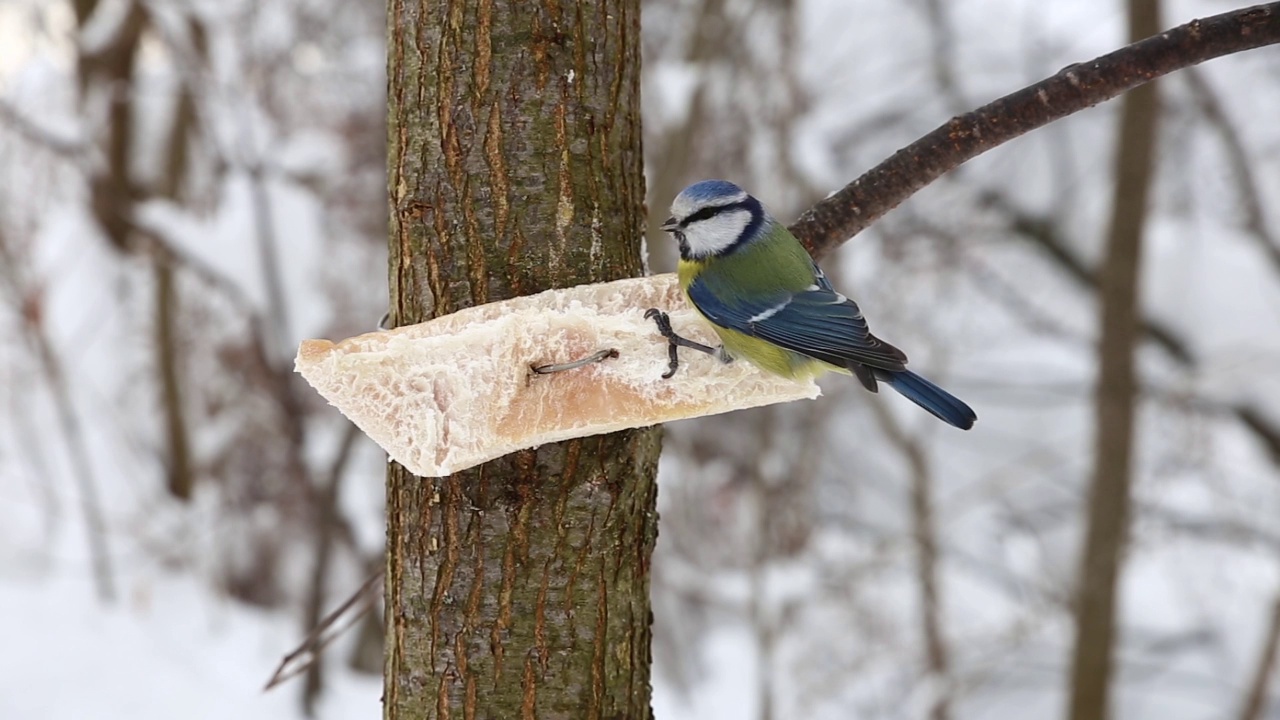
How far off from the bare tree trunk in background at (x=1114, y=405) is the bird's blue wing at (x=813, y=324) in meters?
2.35

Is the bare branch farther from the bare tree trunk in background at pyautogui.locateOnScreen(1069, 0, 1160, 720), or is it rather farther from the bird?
the bare tree trunk in background at pyautogui.locateOnScreen(1069, 0, 1160, 720)

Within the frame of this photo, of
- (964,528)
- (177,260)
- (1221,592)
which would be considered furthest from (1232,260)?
(177,260)

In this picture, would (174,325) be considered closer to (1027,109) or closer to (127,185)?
(127,185)

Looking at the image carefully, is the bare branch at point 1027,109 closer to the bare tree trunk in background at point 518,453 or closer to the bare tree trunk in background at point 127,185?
the bare tree trunk in background at point 518,453

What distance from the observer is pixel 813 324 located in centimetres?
192

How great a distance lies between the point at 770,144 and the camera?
6.21 metres

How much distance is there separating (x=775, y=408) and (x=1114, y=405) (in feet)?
6.97

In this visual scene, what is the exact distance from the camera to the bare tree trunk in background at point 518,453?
137 cm

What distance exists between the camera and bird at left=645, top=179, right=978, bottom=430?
1.78 m

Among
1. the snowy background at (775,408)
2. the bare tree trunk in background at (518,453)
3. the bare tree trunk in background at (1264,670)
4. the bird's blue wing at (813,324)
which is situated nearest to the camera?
the bare tree trunk in background at (518,453)

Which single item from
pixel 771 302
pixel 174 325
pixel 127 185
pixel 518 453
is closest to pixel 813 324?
pixel 771 302

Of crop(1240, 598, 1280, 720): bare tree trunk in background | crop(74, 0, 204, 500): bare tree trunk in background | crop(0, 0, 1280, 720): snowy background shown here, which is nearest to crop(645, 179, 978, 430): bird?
crop(0, 0, 1280, 720): snowy background

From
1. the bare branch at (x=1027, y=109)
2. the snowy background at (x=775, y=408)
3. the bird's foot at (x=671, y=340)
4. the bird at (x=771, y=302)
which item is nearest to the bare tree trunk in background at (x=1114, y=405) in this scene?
the snowy background at (x=775, y=408)

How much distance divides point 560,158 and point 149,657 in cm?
415
